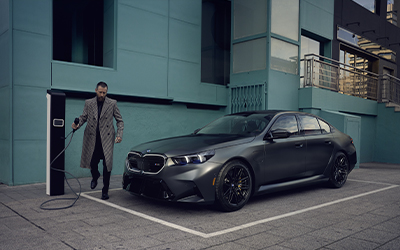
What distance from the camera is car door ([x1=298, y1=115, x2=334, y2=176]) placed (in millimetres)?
6113

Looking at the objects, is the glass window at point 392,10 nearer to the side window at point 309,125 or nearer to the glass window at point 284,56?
the glass window at point 284,56

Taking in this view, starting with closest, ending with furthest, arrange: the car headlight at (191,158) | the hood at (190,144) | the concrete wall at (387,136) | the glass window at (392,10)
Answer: the car headlight at (191,158), the hood at (190,144), the concrete wall at (387,136), the glass window at (392,10)

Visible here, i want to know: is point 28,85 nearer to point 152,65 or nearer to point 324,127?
point 152,65

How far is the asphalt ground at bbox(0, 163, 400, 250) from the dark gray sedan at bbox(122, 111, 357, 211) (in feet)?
1.01

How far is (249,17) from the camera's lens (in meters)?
10.4

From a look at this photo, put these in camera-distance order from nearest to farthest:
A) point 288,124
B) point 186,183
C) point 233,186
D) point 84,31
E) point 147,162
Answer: point 186,183 < point 233,186 < point 147,162 < point 288,124 < point 84,31

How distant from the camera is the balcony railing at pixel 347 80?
36.4 feet

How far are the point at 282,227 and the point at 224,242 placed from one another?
0.92m

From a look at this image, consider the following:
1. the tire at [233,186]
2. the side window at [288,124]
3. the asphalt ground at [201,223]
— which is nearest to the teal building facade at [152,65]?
the asphalt ground at [201,223]

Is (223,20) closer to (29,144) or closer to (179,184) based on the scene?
(29,144)

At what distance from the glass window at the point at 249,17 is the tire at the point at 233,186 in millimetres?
6180

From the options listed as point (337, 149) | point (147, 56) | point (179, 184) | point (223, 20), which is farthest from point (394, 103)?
point (179, 184)

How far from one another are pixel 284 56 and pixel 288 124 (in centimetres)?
496

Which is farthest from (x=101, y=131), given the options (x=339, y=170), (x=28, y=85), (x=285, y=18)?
(x=285, y=18)
